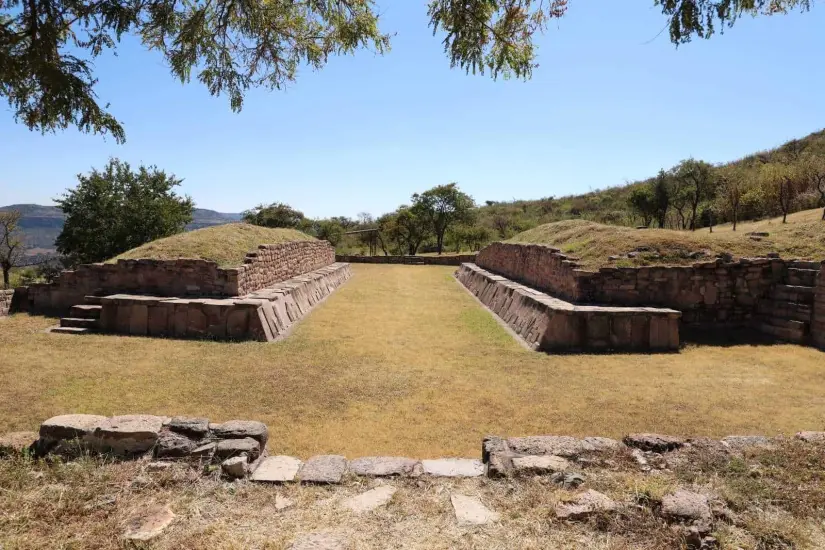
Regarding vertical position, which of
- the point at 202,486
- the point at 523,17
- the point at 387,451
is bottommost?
the point at 387,451

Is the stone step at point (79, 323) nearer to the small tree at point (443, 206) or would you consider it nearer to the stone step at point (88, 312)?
the stone step at point (88, 312)

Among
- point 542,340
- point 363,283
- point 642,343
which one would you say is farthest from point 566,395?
point 363,283

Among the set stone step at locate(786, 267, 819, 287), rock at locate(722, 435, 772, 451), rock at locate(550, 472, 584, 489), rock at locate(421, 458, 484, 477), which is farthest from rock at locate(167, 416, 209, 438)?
stone step at locate(786, 267, 819, 287)

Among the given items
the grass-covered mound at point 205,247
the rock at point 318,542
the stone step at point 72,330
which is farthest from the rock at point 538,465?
the stone step at point 72,330

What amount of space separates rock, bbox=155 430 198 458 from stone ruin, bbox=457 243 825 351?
658 centimetres

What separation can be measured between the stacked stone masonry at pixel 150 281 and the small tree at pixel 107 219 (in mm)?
9899

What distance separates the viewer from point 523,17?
5469 millimetres

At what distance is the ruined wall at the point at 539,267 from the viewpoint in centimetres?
1125

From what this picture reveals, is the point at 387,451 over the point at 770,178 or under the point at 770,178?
under

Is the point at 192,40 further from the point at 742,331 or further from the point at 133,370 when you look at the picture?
the point at 742,331

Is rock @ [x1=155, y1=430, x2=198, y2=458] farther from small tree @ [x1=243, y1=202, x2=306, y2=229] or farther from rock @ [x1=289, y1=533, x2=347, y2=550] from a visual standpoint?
small tree @ [x1=243, y1=202, x2=306, y2=229]

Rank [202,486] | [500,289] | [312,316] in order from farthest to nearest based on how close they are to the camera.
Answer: [500,289] < [312,316] < [202,486]

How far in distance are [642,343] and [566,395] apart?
3.29 metres

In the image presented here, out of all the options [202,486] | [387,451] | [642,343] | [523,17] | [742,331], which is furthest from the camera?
[742,331]
